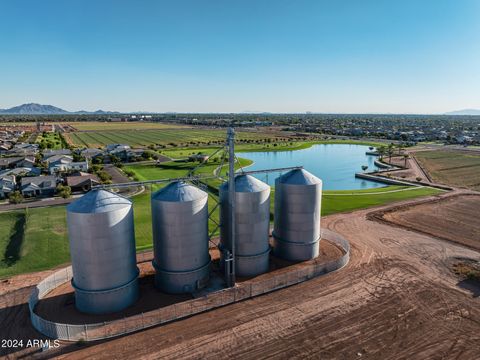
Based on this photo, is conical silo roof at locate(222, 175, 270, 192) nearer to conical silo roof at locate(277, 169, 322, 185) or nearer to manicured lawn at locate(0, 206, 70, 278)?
conical silo roof at locate(277, 169, 322, 185)

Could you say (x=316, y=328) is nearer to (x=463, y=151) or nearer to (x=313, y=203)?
(x=313, y=203)

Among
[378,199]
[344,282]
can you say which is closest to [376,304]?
[344,282]

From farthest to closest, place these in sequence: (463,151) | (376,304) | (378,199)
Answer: (463,151) < (378,199) < (376,304)

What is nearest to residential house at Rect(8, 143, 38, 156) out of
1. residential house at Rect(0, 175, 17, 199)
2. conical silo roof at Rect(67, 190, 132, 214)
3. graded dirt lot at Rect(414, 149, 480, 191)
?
residential house at Rect(0, 175, 17, 199)

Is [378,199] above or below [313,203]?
below

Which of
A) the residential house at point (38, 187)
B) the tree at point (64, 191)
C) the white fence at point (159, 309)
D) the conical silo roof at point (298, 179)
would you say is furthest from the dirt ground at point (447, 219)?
the residential house at point (38, 187)

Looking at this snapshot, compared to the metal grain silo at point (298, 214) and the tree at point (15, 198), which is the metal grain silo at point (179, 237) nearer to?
the metal grain silo at point (298, 214)
